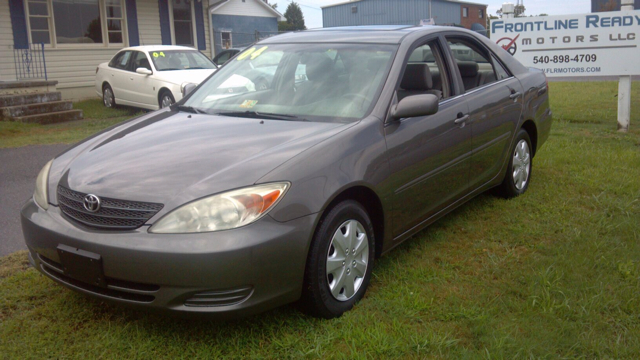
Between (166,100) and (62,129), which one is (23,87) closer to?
(62,129)

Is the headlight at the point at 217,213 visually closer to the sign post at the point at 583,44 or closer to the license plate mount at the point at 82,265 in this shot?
the license plate mount at the point at 82,265

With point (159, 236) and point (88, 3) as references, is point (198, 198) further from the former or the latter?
point (88, 3)

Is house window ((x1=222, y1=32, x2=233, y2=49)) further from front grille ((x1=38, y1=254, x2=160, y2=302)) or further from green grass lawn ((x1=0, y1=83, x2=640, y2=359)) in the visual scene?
front grille ((x1=38, y1=254, x2=160, y2=302))

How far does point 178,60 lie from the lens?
538 inches

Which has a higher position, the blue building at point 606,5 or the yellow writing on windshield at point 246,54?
the blue building at point 606,5

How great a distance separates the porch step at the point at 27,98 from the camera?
12.3 m

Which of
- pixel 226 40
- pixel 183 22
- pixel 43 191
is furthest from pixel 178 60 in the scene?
pixel 226 40

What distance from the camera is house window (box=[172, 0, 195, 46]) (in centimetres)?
1952

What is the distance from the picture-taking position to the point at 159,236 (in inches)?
111

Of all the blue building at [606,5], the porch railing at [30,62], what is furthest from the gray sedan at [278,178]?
the blue building at [606,5]

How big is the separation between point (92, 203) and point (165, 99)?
32.8ft

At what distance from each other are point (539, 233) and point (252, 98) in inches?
97.2

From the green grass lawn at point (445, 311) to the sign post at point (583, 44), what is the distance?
4910 millimetres

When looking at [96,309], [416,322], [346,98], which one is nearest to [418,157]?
[346,98]
